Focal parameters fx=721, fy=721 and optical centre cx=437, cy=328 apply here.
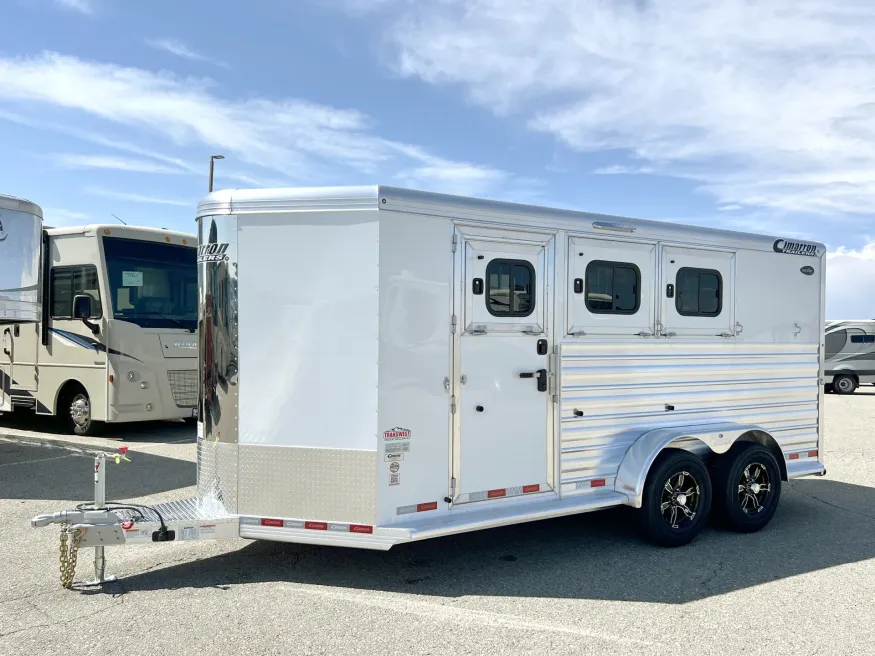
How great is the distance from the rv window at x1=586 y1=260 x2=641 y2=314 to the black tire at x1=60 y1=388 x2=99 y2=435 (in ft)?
27.1

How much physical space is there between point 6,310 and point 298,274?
17.9 feet

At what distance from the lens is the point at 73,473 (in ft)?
27.6

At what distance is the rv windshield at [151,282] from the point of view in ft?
34.7

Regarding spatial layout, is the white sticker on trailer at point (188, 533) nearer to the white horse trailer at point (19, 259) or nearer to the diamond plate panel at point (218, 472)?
the diamond plate panel at point (218, 472)

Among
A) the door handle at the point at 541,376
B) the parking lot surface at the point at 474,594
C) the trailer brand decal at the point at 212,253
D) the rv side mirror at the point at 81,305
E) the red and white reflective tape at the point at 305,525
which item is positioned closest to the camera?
the parking lot surface at the point at 474,594

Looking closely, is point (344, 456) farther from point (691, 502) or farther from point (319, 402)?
point (691, 502)

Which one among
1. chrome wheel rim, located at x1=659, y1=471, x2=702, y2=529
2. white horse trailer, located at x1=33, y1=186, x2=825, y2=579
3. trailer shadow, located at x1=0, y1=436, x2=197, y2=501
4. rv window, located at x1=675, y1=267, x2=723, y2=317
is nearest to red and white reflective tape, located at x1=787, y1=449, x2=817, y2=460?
white horse trailer, located at x1=33, y1=186, x2=825, y2=579

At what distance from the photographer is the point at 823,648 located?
4.00 meters

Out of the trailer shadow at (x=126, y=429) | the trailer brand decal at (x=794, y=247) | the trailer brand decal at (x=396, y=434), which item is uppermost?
the trailer brand decal at (x=794, y=247)

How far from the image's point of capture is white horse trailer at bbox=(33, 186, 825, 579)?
4.72 meters

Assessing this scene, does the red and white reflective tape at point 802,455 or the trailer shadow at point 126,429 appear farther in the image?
the trailer shadow at point 126,429

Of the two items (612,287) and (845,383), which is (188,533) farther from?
(845,383)

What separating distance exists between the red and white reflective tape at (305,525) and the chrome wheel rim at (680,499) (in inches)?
101

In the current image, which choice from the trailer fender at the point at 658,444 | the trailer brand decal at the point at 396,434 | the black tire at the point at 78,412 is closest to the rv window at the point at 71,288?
the black tire at the point at 78,412
